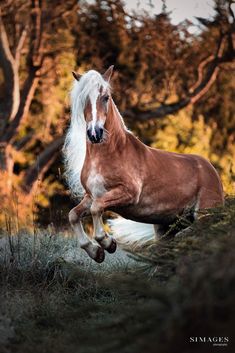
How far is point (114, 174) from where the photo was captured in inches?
282

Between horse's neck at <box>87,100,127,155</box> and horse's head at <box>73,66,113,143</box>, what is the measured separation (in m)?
0.19

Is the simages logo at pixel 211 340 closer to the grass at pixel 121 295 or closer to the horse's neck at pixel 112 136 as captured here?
the grass at pixel 121 295

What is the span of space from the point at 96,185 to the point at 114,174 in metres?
0.22

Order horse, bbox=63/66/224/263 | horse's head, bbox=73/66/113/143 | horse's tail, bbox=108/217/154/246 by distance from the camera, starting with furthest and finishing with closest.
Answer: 1. horse's tail, bbox=108/217/154/246
2. horse, bbox=63/66/224/263
3. horse's head, bbox=73/66/113/143

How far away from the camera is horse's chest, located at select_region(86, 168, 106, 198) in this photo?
7.06m

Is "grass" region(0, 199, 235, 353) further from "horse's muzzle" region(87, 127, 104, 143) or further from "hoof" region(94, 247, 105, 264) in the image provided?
"horse's muzzle" region(87, 127, 104, 143)

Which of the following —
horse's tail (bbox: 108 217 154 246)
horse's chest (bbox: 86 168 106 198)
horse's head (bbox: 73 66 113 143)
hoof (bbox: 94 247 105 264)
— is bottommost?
horse's tail (bbox: 108 217 154 246)

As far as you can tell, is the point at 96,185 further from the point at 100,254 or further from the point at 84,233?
the point at 100,254

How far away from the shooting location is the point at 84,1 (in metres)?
16.7

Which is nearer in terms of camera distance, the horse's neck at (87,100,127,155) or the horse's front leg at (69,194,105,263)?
the horse's front leg at (69,194,105,263)

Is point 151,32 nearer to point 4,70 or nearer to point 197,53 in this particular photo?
point 197,53

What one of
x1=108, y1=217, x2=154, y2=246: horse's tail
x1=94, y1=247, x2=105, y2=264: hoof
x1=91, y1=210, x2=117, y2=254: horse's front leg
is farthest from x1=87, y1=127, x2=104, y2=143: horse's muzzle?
x1=108, y1=217, x2=154, y2=246: horse's tail

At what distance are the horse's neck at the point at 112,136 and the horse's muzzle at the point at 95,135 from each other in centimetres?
53

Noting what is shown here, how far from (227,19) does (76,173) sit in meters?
9.95
